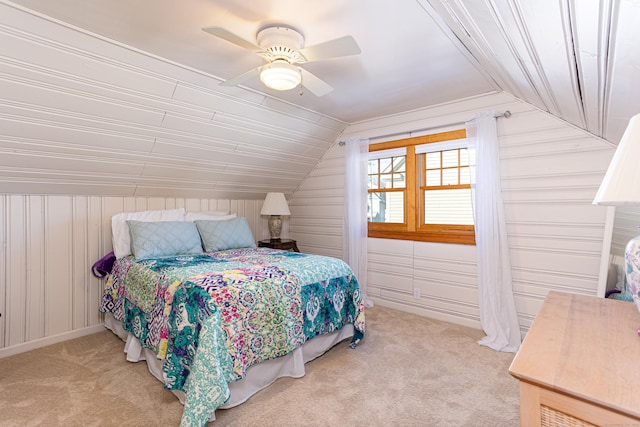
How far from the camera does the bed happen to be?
173 centimetres

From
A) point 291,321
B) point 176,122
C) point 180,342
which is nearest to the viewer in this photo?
point 180,342

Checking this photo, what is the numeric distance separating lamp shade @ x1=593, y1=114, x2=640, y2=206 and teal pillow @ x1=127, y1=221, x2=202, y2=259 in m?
2.98

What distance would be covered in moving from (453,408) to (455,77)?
235 centimetres

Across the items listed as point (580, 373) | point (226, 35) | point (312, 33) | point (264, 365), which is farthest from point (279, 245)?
point (580, 373)

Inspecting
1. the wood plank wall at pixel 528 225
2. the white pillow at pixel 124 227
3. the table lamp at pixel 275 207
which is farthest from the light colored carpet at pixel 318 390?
the table lamp at pixel 275 207

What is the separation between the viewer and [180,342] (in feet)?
5.89

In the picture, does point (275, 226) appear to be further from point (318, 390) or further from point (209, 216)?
point (318, 390)

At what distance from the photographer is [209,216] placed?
11.9ft

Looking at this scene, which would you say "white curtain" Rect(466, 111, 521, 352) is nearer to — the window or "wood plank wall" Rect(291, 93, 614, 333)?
"wood plank wall" Rect(291, 93, 614, 333)

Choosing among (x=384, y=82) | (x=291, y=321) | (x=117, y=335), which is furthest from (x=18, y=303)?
(x=384, y=82)

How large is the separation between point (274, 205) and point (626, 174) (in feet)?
11.3

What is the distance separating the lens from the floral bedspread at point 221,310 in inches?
66.3

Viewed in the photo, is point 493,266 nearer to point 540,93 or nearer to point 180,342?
point 540,93

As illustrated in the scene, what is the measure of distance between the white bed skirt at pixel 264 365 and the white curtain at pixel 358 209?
3.47 ft
